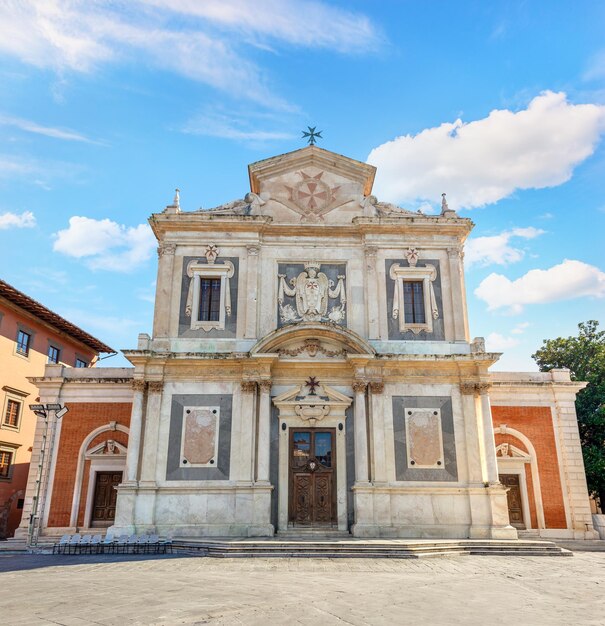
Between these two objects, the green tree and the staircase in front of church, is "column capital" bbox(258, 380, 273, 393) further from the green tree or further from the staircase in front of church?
the green tree

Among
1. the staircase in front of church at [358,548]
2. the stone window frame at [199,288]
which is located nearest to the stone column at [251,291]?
the stone window frame at [199,288]

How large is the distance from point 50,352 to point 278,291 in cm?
1649

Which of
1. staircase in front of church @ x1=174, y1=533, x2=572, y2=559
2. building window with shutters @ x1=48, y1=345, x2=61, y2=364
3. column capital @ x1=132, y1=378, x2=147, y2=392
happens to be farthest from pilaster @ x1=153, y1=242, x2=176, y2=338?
building window with shutters @ x1=48, y1=345, x2=61, y2=364

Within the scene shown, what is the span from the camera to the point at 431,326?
21734 mm

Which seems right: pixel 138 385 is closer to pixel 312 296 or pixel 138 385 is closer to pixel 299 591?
pixel 312 296

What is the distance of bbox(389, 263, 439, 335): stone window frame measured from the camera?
855 inches

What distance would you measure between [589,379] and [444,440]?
11578 mm

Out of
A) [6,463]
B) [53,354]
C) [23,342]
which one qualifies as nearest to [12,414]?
[6,463]

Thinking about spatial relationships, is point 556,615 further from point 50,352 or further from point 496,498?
point 50,352

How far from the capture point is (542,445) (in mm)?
22766

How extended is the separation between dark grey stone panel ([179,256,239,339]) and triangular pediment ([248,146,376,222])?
2839mm

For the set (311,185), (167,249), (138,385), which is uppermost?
(311,185)

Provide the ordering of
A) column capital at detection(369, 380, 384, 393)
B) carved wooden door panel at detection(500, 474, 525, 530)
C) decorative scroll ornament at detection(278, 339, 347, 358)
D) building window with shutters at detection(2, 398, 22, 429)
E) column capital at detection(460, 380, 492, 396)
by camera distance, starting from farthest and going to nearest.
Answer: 1. building window with shutters at detection(2, 398, 22, 429)
2. carved wooden door panel at detection(500, 474, 525, 530)
3. decorative scroll ornament at detection(278, 339, 347, 358)
4. column capital at detection(460, 380, 492, 396)
5. column capital at detection(369, 380, 384, 393)

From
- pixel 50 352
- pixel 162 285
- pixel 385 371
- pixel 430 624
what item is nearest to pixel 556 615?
pixel 430 624
